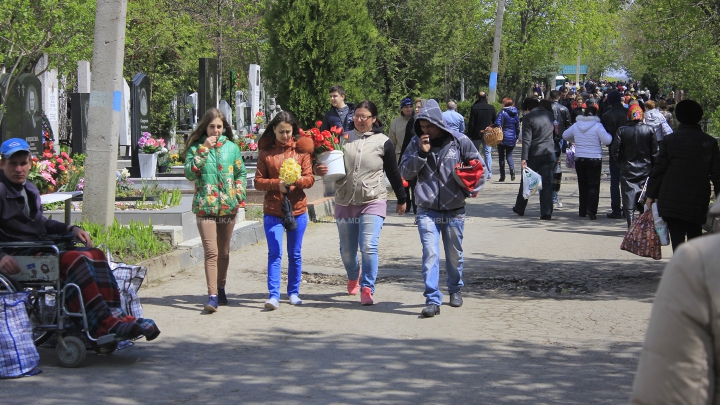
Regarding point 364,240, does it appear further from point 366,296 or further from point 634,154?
point 634,154

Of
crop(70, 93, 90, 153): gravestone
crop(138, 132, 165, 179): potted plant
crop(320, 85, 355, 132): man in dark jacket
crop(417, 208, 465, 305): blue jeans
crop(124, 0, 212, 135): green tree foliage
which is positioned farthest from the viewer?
crop(124, 0, 212, 135): green tree foliage

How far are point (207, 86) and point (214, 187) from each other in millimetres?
14113

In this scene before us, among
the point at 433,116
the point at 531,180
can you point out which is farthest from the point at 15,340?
the point at 531,180

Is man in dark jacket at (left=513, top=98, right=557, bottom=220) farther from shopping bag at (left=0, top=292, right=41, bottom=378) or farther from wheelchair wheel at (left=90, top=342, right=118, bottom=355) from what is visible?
shopping bag at (left=0, top=292, right=41, bottom=378)

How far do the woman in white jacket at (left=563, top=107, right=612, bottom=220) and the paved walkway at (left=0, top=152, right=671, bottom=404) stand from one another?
11.8 ft

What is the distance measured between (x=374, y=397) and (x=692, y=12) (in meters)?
12.1

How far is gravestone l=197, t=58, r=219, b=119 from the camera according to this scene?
801 inches

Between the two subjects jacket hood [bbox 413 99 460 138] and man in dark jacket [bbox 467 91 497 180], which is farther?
man in dark jacket [bbox 467 91 497 180]

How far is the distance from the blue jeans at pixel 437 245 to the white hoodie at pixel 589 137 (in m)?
7.07

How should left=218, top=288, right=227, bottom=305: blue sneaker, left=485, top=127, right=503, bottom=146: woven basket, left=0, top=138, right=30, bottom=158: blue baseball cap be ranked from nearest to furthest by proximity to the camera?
left=0, top=138, right=30, bottom=158: blue baseball cap, left=218, top=288, right=227, bottom=305: blue sneaker, left=485, top=127, right=503, bottom=146: woven basket

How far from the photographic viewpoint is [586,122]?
48.1 ft

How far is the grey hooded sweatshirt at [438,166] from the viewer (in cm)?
798

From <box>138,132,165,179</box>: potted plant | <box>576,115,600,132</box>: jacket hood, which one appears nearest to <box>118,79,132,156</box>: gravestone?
<box>138,132,165,179</box>: potted plant

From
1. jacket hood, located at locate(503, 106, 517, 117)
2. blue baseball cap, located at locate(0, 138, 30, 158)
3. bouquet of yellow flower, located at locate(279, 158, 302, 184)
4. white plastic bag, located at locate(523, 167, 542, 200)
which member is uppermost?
jacket hood, located at locate(503, 106, 517, 117)
